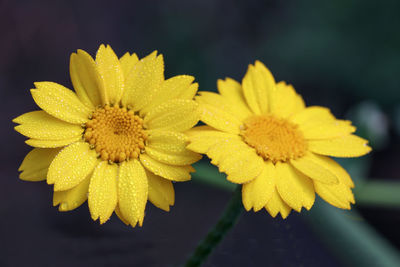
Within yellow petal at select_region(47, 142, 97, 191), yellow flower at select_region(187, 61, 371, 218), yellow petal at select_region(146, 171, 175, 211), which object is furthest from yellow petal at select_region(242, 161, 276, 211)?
yellow petal at select_region(47, 142, 97, 191)

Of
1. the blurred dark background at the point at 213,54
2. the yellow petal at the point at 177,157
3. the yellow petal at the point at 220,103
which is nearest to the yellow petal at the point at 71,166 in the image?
the yellow petal at the point at 177,157

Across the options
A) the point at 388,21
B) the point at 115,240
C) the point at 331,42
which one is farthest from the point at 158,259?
the point at 388,21

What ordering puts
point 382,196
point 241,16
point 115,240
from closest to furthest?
point 115,240, point 382,196, point 241,16

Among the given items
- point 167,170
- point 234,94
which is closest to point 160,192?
point 167,170

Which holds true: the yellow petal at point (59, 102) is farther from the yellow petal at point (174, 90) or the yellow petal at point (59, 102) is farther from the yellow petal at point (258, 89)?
the yellow petal at point (258, 89)

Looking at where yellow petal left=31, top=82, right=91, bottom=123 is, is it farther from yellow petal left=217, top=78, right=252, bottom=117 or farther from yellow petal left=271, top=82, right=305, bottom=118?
yellow petal left=271, top=82, right=305, bottom=118

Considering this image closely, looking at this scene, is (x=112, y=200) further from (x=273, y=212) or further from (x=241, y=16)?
(x=241, y=16)
